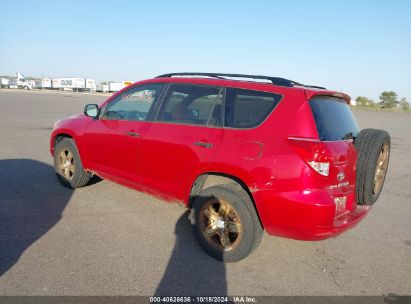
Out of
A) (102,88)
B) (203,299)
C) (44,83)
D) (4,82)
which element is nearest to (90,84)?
(102,88)

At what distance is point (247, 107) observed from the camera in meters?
3.62

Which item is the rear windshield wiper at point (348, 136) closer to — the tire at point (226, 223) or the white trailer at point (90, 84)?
the tire at point (226, 223)

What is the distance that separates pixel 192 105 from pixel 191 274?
1787 millimetres

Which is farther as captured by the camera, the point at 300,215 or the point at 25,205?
the point at 25,205

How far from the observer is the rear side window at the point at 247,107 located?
348cm

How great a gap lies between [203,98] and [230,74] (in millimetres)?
426

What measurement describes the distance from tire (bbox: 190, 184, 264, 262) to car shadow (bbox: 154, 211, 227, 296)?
5.3 inches

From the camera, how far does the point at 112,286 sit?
3025 mm

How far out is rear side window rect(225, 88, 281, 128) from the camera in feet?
11.4

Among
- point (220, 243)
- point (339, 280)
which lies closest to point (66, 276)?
point (220, 243)

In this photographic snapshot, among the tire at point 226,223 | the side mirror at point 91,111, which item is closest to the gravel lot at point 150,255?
the tire at point 226,223

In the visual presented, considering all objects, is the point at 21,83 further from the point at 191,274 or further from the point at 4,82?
the point at 191,274

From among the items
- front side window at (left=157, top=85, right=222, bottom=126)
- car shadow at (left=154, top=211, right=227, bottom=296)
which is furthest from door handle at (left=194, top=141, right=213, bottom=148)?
car shadow at (left=154, top=211, right=227, bottom=296)

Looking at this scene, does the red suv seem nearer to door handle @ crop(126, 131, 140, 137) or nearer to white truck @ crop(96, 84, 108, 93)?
door handle @ crop(126, 131, 140, 137)
